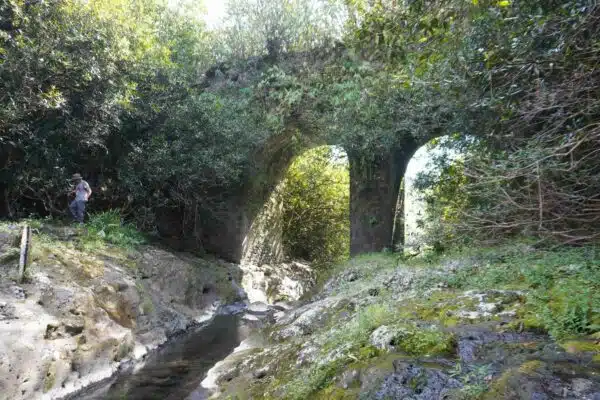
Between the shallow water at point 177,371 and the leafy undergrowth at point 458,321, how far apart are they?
1.46 metres

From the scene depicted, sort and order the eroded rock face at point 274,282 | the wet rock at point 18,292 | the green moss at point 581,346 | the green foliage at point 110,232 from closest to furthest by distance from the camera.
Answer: the green moss at point 581,346 < the wet rock at point 18,292 < the green foliage at point 110,232 < the eroded rock face at point 274,282

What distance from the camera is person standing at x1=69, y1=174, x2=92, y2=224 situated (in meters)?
10.8

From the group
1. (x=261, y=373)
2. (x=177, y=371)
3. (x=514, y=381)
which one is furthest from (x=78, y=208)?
(x=514, y=381)

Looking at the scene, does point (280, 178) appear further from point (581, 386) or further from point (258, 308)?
point (581, 386)

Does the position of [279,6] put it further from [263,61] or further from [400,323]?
[400,323]

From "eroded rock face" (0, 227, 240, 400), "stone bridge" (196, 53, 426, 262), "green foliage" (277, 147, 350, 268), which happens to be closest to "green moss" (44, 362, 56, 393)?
"eroded rock face" (0, 227, 240, 400)

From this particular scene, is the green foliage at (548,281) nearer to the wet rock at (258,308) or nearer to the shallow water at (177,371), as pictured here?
the shallow water at (177,371)

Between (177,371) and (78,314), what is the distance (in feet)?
5.54

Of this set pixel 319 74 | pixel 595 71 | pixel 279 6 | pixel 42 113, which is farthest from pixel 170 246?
pixel 595 71

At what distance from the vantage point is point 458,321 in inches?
162

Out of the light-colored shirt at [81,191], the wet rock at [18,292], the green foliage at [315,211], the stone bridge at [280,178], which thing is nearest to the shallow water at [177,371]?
the wet rock at [18,292]

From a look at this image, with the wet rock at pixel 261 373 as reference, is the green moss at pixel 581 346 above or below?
above

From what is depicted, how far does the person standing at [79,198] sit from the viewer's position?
35.3 feet

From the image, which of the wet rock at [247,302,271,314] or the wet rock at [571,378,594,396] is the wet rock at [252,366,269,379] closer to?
the wet rock at [571,378,594,396]
